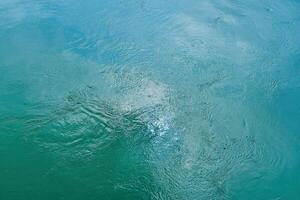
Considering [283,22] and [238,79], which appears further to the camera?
[283,22]

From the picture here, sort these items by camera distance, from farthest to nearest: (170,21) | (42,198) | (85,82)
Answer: (170,21), (85,82), (42,198)

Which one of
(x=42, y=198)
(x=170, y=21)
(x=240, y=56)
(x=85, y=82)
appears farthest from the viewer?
(x=170, y=21)

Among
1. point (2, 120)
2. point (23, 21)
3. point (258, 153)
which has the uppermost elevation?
point (23, 21)

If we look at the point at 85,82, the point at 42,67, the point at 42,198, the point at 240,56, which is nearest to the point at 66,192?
the point at 42,198

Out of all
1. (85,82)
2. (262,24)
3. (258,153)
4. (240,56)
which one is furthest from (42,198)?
(262,24)

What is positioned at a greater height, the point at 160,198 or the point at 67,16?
the point at 67,16

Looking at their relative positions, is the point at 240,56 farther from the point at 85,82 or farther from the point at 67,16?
the point at 67,16
